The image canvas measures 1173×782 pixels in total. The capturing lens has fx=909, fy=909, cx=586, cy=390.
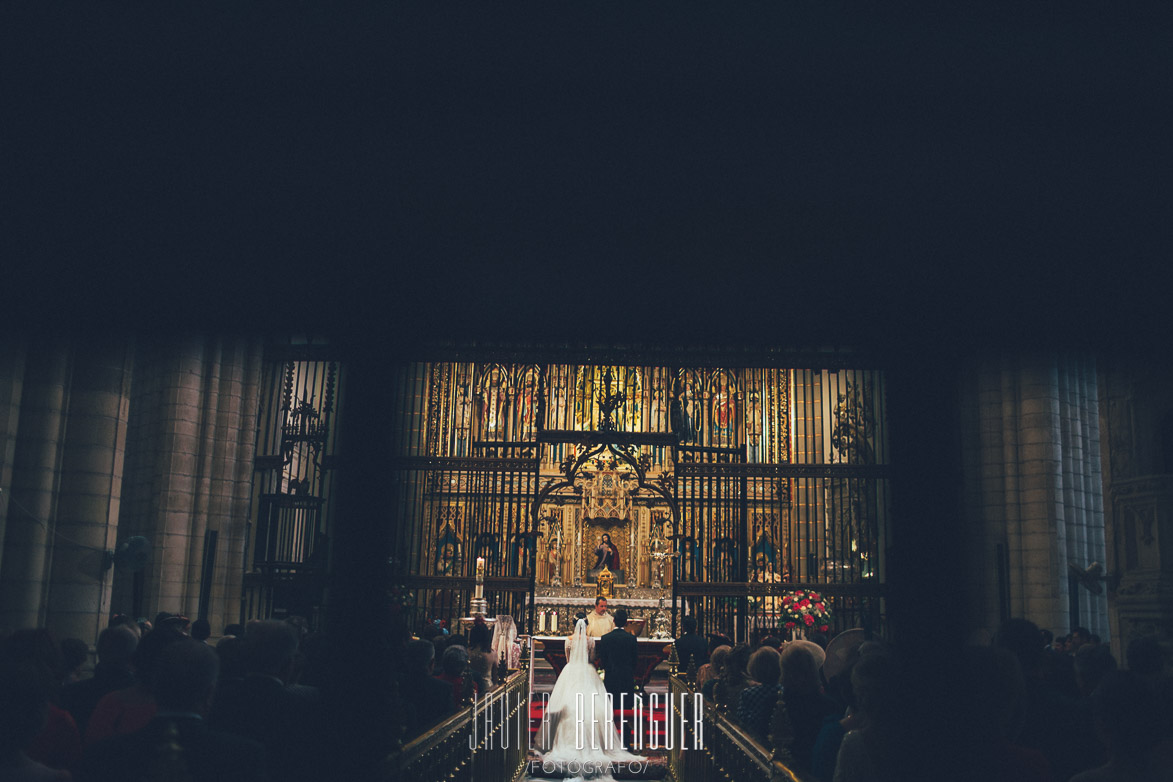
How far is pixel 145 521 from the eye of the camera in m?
→ 11.6

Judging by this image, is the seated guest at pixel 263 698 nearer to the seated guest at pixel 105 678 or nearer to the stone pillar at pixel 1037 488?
the seated guest at pixel 105 678

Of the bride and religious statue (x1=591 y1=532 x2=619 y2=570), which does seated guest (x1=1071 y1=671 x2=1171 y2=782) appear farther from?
religious statue (x1=591 y1=532 x2=619 y2=570)

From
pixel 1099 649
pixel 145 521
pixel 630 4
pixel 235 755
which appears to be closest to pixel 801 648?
pixel 1099 649

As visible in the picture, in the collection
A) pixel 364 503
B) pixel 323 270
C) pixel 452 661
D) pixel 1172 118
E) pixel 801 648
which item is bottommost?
pixel 452 661

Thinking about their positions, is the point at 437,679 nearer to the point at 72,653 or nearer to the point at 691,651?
the point at 72,653

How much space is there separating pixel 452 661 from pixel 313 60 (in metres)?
5.64

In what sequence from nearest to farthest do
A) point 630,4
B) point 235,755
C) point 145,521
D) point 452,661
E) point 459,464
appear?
1. point 630,4
2. point 235,755
3. point 452,661
4. point 459,464
5. point 145,521

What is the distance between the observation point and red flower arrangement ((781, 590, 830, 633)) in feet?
35.2

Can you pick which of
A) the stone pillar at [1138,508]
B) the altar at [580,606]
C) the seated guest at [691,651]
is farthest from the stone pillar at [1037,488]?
the altar at [580,606]

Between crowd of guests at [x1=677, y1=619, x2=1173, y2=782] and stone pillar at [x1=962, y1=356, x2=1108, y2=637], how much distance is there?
23.4ft

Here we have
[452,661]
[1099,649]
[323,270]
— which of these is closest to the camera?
[323,270]

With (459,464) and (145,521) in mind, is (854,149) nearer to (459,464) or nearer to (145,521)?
(459,464)

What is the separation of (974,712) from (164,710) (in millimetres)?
2097

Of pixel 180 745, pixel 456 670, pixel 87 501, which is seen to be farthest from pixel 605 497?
pixel 180 745
